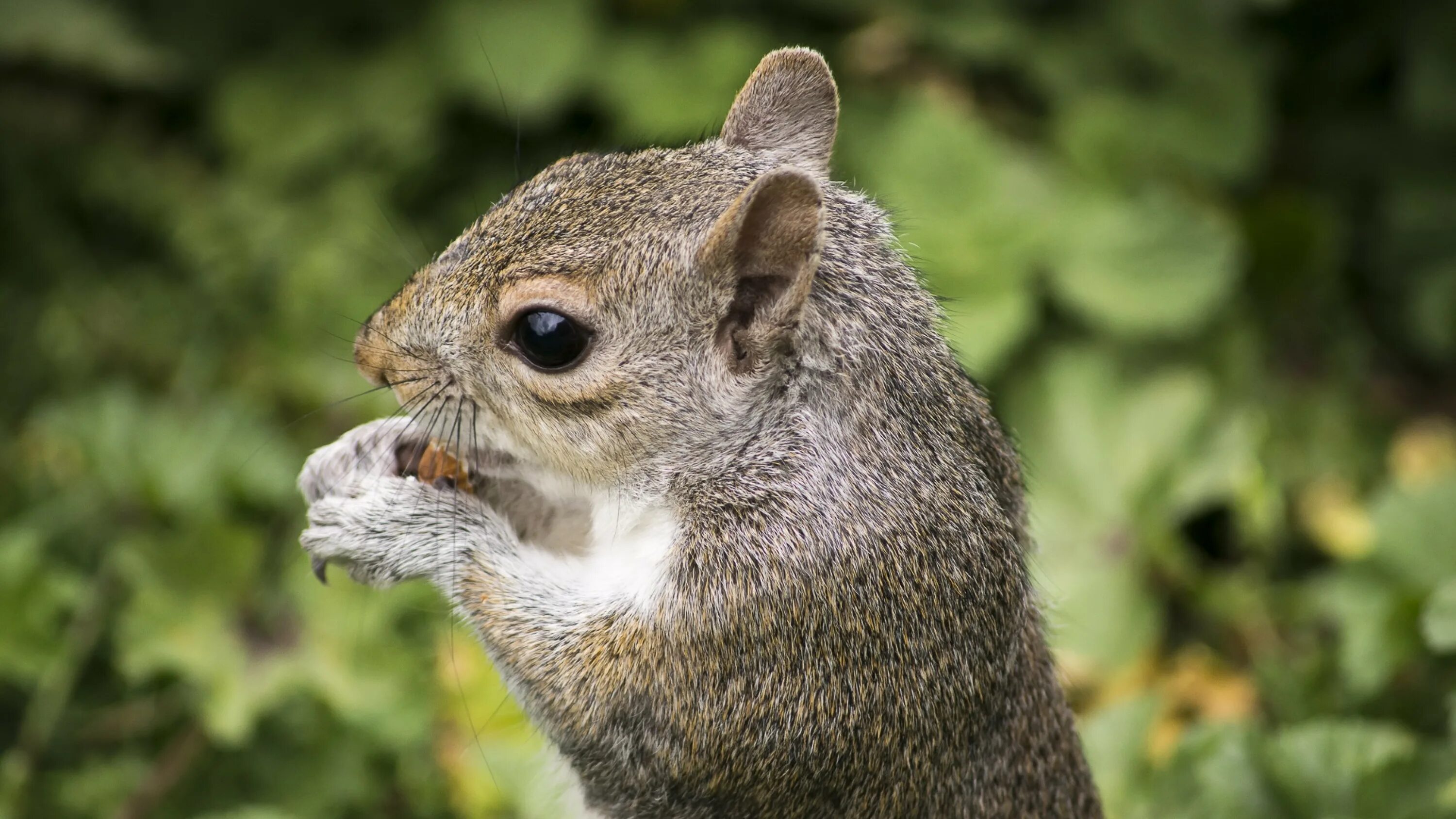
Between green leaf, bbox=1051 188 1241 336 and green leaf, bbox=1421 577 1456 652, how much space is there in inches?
48.6

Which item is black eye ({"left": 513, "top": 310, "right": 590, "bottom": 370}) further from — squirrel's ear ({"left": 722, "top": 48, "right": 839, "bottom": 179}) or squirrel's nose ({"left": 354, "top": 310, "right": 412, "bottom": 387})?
squirrel's ear ({"left": 722, "top": 48, "right": 839, "bottom": 179})

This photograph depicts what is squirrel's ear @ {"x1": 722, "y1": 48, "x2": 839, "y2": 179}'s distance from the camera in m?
1.94

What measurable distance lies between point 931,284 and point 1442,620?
935 millimetres

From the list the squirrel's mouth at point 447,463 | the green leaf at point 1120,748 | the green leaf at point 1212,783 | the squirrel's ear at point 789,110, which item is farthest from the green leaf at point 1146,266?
the squirrel's mouth at point 447,463

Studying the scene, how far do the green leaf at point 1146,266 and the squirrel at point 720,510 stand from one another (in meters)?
1.58

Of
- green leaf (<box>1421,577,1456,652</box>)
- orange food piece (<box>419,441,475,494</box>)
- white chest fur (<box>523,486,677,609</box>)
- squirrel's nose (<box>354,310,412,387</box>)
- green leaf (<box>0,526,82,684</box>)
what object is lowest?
green leaf (<box>0,526,82,684</box>)

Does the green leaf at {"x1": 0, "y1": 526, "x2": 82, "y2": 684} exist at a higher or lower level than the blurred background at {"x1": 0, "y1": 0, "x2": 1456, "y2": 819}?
lower

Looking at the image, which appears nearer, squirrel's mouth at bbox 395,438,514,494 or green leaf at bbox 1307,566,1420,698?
squirrel's mouth at bbox 395,438,514,494

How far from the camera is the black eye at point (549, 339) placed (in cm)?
170

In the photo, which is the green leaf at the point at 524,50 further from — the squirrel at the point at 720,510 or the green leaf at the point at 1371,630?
the green leaf at the point at 1371,630

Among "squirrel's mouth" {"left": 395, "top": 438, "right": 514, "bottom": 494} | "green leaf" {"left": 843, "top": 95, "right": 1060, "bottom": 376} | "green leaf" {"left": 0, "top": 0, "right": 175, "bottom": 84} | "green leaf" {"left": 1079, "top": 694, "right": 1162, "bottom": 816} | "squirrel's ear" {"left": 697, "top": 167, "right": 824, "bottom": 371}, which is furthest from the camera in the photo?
"green leaf" {"left": 0, "top": 0, "right": 175, "bottom": 84}

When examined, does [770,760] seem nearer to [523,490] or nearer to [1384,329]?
[523,490]

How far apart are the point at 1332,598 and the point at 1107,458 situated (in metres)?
0.64

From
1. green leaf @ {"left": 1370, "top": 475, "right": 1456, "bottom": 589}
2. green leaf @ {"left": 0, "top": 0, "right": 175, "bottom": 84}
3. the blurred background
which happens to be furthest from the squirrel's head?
green leaf @ {"left": 0, "top": 0, "right": 175, "bottom": 84}
